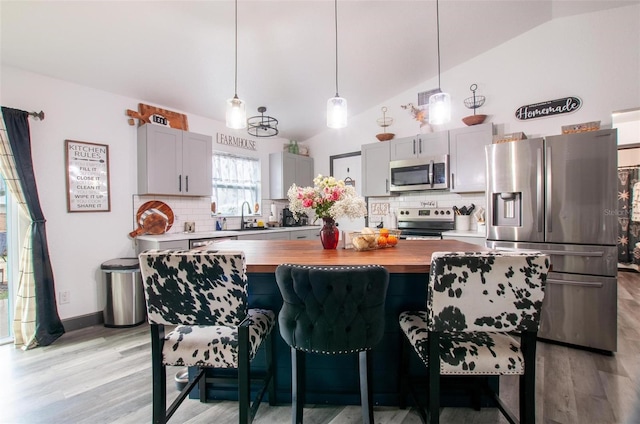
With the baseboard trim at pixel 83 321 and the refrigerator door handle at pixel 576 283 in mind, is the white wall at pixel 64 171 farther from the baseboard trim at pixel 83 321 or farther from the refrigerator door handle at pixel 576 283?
the refrigerator door handle at pixel 576 283

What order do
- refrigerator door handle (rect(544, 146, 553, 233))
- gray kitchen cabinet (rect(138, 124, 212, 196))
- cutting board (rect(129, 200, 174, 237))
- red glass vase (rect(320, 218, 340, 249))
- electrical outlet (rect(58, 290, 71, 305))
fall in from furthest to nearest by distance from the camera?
cutting board (rect(129, 200, 174, 237)) → gray kitchen cabinet (rect(138, 124, 212, 196)) → electrical outlet (rect(58, 290, 71, 305)) → refrigerator door handle (rect(544, 146, 553, 233)) → red glass vase (rect(320, 218, 340, 249))

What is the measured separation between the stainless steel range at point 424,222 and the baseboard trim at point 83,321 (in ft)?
12.0

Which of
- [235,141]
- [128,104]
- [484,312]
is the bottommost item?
[484,312]

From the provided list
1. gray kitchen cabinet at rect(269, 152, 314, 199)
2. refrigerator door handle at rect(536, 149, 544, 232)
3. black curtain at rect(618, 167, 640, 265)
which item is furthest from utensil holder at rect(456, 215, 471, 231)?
black curtain at rect(618, 167, 640, 265)

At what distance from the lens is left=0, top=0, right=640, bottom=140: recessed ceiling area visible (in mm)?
2404

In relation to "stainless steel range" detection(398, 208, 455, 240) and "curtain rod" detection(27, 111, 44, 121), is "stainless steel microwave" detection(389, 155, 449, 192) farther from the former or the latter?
"curtain rod" detection(27, 111, 44, 121)

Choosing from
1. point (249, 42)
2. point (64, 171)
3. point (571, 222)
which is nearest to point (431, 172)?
point (571, 222)

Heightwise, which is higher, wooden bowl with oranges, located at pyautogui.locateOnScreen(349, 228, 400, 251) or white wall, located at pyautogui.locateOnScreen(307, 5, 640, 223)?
white wall, located at pyautogui.locateOnScreen(307, 5, 640, 223)

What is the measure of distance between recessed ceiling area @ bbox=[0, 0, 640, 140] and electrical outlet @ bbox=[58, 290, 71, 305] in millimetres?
2084

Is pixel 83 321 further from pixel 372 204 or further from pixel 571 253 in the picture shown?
pixel 571 253

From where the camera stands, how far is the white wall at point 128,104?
2873 millimetres

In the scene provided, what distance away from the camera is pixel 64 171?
296 cm

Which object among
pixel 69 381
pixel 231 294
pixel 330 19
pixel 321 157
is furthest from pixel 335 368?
pixel 321 157

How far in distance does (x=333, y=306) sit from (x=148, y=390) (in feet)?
5.44
